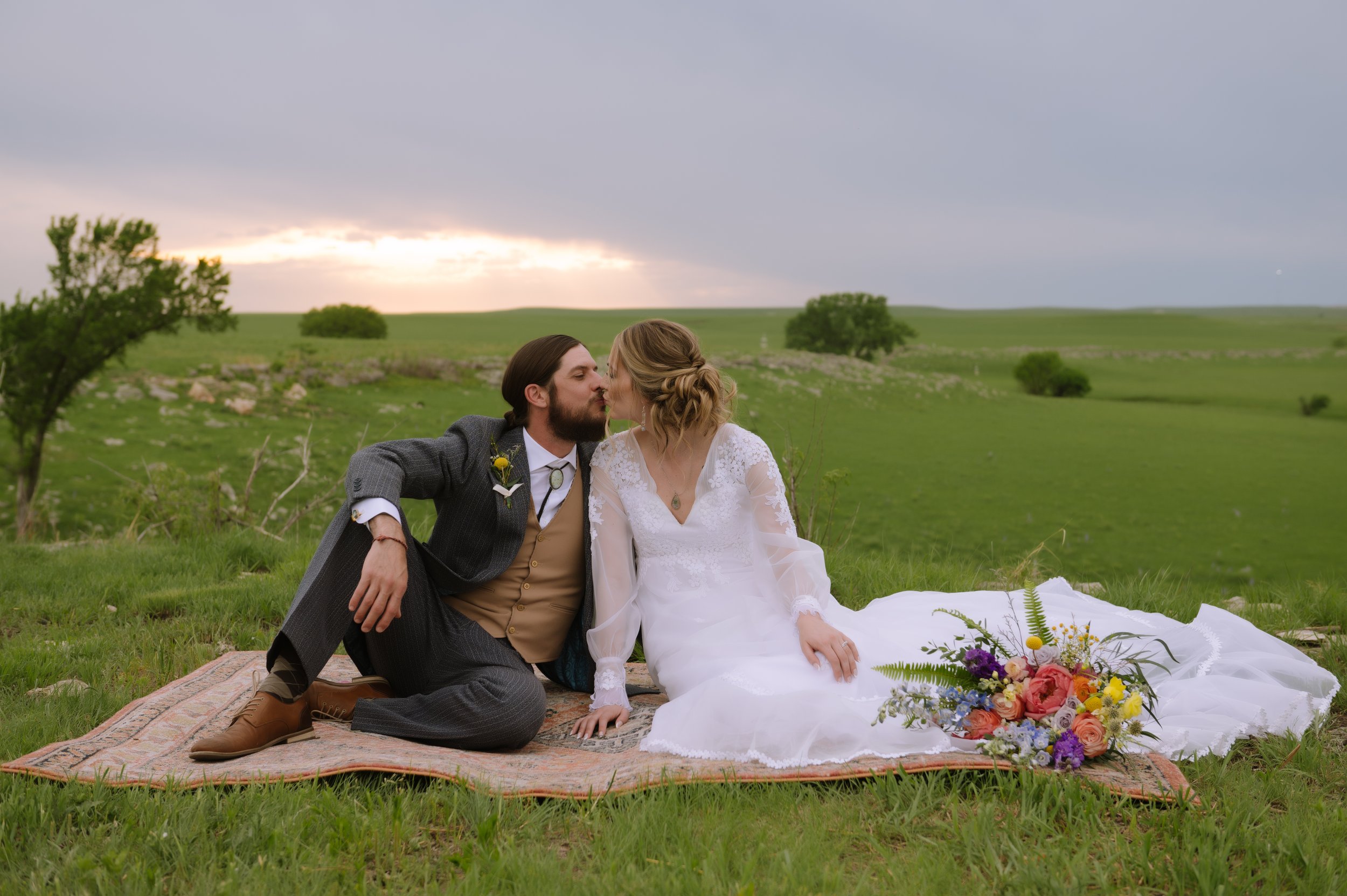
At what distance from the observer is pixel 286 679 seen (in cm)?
369

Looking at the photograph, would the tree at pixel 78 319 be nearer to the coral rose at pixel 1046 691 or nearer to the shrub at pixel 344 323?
the coral rose at pixel 1046 691

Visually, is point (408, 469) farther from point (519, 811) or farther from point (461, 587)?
point (519, 811)

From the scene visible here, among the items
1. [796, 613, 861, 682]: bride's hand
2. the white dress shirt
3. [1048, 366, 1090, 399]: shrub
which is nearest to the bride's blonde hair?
the white dress shirt

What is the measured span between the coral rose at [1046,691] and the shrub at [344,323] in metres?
66.3

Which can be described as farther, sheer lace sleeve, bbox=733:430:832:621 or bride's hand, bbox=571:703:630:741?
sheer lace sleeve, bbox=733:430:832:621

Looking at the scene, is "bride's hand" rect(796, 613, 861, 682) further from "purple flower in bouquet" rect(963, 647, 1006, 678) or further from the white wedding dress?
"purple flower in bouquet" rect(963, 647, 1006, 678)

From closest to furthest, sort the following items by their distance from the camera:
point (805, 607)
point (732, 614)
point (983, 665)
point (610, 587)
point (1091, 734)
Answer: point (1091, 734)
point (983, 665)
point (805, 607)
point (732, 614)
point (610, 587)

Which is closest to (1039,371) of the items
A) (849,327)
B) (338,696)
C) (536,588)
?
(849,327)

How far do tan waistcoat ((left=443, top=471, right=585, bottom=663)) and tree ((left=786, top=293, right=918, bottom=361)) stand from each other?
56196mm

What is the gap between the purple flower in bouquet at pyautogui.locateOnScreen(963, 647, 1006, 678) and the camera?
3314 millimetres

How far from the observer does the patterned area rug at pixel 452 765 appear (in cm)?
309

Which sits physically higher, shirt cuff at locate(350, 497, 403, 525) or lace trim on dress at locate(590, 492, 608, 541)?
shirt cuff at locate(350, 497, 403, 525)

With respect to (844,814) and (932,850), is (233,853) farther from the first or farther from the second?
(932,850)

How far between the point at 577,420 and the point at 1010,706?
228cm
